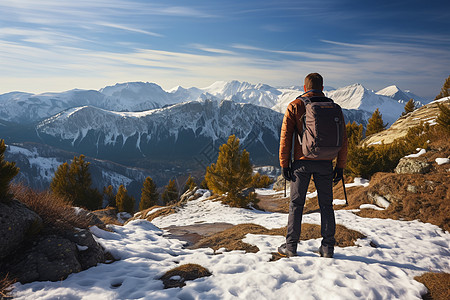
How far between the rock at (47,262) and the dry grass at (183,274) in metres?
1.82

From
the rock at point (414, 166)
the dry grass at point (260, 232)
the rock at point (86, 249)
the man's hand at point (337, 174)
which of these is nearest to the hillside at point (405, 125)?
the rock at point (414, 166)

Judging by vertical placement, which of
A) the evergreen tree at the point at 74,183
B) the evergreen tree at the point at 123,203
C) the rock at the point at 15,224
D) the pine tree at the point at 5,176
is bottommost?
the evergreen tree at the point at 123,203

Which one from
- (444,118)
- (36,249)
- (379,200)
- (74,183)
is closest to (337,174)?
(36,249)

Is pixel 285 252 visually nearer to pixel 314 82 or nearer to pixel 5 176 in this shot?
pixel 314 82

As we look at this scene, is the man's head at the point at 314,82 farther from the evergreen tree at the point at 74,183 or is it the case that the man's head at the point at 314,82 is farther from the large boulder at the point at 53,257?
the evergreen tree at the point at 74,183

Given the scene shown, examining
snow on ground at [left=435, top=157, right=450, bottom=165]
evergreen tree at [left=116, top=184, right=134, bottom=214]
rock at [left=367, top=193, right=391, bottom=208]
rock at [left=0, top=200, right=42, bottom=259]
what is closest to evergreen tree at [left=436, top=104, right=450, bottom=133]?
snow on ground at [left=435, top=157, right=450, bottom=165]

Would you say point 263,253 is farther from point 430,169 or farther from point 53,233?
point 430,169

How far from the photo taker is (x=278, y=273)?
4301 mm

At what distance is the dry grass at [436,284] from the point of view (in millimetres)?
3676

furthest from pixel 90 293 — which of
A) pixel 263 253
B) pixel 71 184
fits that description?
pixel 71 184

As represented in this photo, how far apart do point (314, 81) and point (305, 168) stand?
1836 mm

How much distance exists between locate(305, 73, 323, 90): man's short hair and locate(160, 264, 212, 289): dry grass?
441 centimetres

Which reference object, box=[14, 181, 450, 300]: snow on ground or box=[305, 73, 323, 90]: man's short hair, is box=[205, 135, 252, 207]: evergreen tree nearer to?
box=[14, 181, 450, 300]: snow on ground

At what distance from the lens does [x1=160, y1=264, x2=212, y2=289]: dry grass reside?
165 inches
